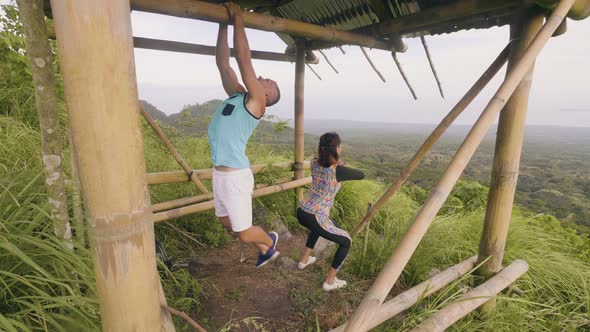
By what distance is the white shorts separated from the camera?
246 cm

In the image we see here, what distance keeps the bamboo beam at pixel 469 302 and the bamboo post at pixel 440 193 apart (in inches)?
31.8

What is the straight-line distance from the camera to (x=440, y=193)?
4.70ft

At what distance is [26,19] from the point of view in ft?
4.46

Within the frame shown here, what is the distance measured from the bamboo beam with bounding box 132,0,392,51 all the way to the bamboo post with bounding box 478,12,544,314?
4.61 ft

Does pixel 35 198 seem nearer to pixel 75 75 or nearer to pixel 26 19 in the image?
pixel 26 19

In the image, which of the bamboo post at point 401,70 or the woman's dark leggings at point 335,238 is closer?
the woman's dark leggings at point 335,238

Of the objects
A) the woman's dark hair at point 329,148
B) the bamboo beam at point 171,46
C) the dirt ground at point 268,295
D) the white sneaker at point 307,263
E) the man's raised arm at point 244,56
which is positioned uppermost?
the bamboo beam at point 171,46

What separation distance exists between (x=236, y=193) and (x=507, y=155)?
2170mm

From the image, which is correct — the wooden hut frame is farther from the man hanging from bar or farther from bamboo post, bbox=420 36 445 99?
bamboo post, bbox=420 36 445 99

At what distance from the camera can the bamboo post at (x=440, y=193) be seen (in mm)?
1247

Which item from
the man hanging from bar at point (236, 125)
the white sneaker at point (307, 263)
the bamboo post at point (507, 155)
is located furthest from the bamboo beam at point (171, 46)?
the white sneaker at point (307, 263)

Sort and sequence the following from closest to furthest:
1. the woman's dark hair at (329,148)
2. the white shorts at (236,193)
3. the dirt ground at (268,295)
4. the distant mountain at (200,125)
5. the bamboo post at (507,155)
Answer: the bamboo post at (507,155), the white shorts at (236,193), the dirt ground at (268,295), the woman's dark hair at (329,148), the distant mountain at (200,125)

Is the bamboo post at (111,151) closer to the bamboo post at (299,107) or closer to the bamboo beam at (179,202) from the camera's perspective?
the bamboo beam at (179,202)

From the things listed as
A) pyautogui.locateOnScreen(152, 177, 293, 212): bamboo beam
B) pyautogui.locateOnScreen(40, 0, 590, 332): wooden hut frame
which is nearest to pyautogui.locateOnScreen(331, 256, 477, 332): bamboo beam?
pyautogui.locateOnScreen(40, 0, 590, 332): wooden hut frame
